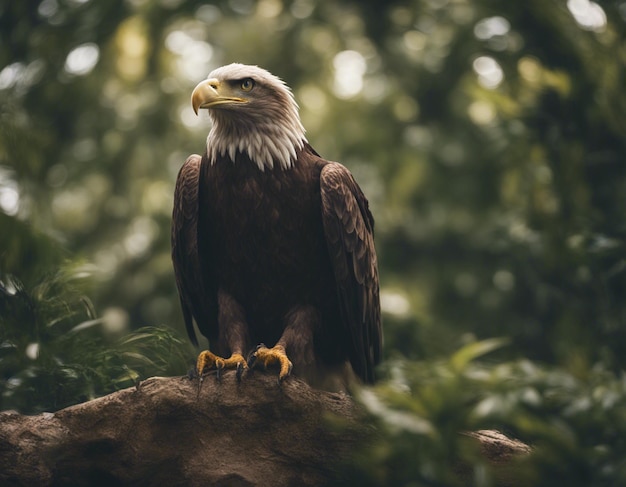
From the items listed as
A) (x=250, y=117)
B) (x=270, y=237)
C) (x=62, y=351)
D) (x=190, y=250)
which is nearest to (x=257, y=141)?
(x=250, y=117)

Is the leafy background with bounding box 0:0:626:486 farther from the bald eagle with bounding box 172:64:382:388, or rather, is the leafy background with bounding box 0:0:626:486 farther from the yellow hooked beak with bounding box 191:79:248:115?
the yellow hooked beak with bounding box 191:79:248:115

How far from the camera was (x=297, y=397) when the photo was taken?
4547 millimetres

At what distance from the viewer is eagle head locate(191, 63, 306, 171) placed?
5.11 meters

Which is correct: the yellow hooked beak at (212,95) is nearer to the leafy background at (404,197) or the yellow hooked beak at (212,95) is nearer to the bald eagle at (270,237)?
the bald eagle at (270,237)

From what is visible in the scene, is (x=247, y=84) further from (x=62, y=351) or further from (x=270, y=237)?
(x=62, y=351)

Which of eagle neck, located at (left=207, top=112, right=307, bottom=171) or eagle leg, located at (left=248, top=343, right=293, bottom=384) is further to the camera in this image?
eagle neck, located at (left=207, top=112, right=307, bottom=171)

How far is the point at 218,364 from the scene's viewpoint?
184 inches

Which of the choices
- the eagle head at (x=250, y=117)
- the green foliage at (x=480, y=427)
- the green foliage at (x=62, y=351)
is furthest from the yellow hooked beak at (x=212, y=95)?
the green foliage at (x=480, y=427)

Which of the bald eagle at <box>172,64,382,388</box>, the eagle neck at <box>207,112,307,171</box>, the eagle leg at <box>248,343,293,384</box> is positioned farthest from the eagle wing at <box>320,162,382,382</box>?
the eagle leg at <box>248,343,293,384</box>

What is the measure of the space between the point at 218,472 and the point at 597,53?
520 centimetres

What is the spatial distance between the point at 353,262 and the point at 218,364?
1.07 metres

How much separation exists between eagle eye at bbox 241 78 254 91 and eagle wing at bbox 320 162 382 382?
691 millimetres

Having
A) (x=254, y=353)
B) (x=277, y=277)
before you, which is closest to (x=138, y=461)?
(x=254, y=353)

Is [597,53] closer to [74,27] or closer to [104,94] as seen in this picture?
[74,27]
